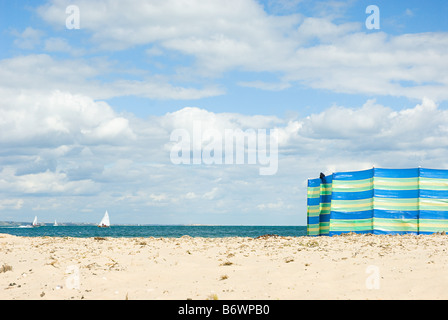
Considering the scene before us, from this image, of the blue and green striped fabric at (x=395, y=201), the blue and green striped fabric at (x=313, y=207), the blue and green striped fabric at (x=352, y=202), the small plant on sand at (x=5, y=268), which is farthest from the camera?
the blue and green striped fabric at (x=313, y=207)

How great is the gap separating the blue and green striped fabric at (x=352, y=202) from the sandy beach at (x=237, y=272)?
4018mm

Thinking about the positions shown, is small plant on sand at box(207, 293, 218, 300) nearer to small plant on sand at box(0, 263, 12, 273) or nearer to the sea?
small plant on sand at box(0, 263, 12, 273)

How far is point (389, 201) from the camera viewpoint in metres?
16.8

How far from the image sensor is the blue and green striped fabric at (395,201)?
16.5 metres

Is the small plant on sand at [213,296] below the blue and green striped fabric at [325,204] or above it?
below

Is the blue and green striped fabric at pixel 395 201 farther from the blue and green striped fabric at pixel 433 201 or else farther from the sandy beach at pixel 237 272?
the sandy beach at pixel 237 272

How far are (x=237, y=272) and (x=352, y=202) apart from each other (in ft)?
30.6

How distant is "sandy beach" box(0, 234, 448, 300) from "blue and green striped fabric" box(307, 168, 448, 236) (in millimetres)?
3357

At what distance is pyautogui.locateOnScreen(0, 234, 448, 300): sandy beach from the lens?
7855mm

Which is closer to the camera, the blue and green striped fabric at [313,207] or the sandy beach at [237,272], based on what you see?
the sandy beach at [237,272]

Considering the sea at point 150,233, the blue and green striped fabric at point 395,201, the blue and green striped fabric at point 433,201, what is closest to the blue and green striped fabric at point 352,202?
the blue and green striped fabric at point 395,201

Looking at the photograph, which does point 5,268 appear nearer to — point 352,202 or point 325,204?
point 352,202

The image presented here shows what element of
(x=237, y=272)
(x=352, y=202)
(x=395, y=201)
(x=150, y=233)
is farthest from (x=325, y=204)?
(x=150, y=233)
